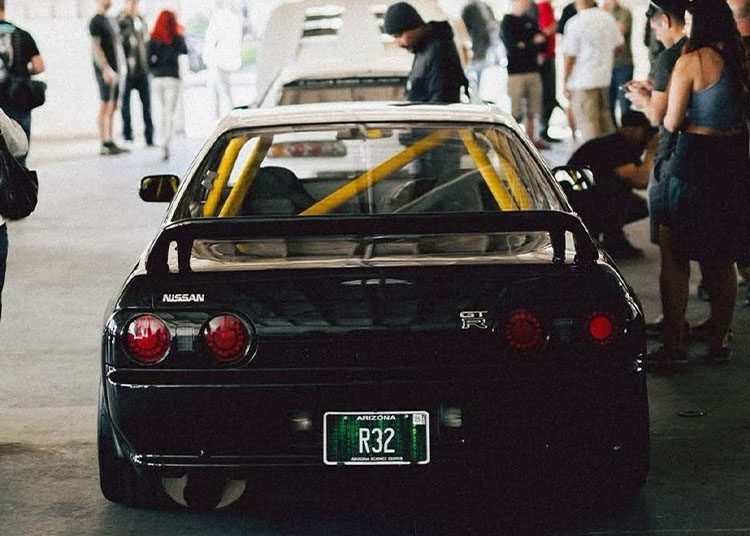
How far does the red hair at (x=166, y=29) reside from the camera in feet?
57.9

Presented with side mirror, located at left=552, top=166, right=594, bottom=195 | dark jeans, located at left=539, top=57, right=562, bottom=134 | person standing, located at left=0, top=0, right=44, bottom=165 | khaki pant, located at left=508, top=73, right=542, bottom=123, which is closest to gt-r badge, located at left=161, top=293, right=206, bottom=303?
side mirror, located at left=552, top=166, right=594, bottom=195

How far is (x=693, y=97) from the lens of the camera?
251 inches

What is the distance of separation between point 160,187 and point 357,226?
179cm

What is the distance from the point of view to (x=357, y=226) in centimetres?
409

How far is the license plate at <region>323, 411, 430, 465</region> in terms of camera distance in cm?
400

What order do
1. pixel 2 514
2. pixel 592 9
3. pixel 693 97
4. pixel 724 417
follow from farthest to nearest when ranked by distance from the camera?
pixel 592 9, pixel 693 97, pixel 724 417, pixel 2 514

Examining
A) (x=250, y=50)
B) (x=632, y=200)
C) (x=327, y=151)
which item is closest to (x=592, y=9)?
(x=632, y=200)

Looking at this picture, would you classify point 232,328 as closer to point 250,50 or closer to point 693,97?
point 693,97

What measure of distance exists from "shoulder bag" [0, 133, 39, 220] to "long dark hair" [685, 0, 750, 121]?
2921mm

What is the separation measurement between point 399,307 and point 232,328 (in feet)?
1.54

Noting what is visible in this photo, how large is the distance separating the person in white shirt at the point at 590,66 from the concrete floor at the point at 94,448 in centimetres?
448

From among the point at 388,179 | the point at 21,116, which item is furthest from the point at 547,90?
the point at 388,179

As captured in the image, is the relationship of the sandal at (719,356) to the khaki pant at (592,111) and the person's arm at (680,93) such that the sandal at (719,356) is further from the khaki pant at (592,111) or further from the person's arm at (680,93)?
the khaki pant at (592,111)

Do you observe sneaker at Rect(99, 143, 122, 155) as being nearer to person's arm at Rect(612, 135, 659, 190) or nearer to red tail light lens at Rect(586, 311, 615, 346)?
person's arm at Rect(612, 135, 659, 190)
